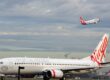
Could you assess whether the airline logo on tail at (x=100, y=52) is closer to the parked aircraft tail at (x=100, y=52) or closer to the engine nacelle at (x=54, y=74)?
the parked aircraft tail at (x=100, y=52)

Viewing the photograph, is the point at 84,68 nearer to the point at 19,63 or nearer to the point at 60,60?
the point at 60,60

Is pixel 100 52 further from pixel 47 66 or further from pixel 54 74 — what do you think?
pixel 54 74

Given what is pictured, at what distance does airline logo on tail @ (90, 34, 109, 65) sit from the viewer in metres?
87.2

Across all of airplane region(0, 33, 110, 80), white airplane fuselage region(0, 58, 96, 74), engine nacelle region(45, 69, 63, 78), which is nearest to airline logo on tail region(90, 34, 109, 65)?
airplane region(0, 33, 110, 80)

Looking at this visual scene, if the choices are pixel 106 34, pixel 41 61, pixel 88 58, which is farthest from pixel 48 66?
pixel 106 34

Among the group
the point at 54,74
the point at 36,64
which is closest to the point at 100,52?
the point at 54,74

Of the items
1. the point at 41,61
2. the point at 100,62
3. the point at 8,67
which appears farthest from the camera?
the point at 100,62

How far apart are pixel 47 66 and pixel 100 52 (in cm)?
1650

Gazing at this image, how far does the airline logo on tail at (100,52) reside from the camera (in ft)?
286

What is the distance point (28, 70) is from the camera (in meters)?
74.2

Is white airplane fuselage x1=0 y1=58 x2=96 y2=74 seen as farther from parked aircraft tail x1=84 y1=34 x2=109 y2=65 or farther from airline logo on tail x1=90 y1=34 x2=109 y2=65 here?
airline logo on tail x1=90 y1=34 x2=109 y2=65

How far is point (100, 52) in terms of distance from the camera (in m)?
88.2

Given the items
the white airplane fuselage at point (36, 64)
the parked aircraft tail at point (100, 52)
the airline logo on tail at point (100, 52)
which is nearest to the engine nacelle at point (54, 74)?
the white airplane fuselage at point (36, 64)

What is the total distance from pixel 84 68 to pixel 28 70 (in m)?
11.6
